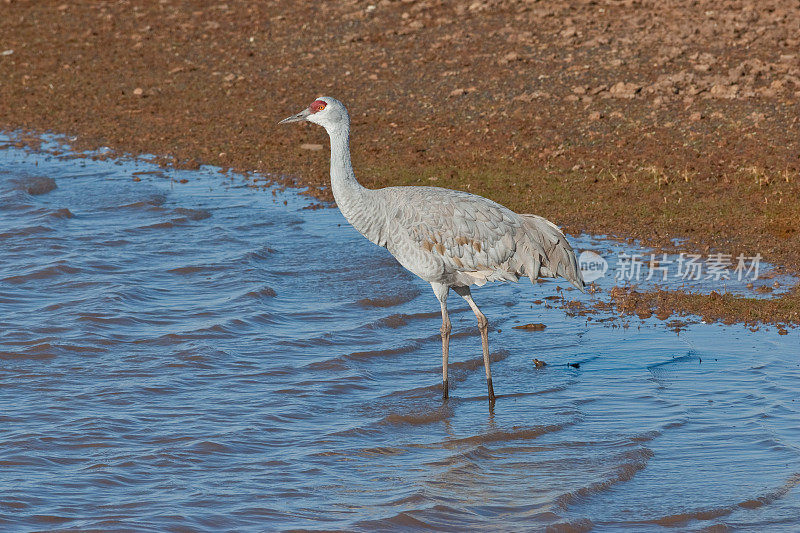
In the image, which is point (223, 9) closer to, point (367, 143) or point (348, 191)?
point (367, 143)

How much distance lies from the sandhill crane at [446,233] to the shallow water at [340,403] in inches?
30.1

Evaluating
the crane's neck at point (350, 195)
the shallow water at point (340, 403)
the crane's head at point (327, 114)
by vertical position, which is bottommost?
the shallow water at point (340, 403)

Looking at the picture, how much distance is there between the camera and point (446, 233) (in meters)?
8.26

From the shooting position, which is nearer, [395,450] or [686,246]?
[395,450]

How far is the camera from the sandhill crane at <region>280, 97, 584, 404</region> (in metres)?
8.27

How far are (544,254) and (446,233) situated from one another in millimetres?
767

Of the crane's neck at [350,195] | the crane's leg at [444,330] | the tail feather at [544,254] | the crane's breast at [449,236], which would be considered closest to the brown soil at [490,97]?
the tail feather at [544,254]

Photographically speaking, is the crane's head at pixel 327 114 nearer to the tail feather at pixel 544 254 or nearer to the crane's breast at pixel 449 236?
the crane's breast at pixel 449 236

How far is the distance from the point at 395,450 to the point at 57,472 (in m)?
2.18

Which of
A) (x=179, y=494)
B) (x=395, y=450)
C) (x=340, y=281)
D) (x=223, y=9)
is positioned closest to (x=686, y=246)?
(x=340, y=281)

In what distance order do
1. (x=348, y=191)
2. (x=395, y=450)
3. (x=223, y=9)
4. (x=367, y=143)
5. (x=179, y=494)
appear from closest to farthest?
(x=179, y=494) < (x=395, y=450) < (x=348, y=191) < (x=367, y=143) < (x=223, y=9)

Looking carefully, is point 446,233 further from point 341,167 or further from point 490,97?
point 490,97

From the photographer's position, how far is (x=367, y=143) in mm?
14391

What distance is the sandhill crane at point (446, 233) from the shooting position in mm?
8273
